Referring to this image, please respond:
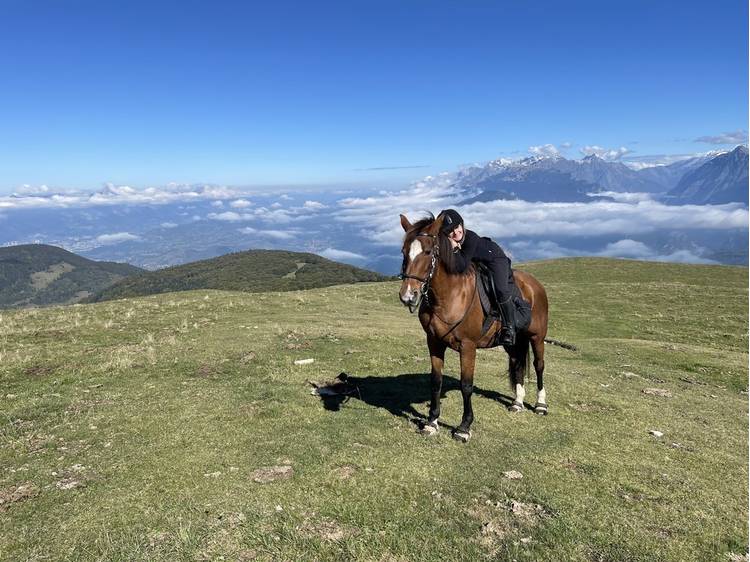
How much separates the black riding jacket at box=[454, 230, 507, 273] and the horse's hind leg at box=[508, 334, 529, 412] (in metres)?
3.29

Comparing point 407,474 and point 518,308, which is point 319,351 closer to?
point 518,308

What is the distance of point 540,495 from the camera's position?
7734mm

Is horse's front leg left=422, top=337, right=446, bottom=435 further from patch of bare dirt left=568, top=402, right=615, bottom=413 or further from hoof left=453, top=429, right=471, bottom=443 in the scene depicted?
patch of bare dirt left=568, top=402, right=615, bottom=413

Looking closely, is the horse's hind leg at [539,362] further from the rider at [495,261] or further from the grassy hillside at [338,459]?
the rider at [495,261]

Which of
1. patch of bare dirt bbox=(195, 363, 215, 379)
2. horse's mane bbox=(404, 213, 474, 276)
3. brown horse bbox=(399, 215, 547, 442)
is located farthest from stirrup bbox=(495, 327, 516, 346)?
patch of bare dirt bbox=(195, 363, 215, 379)

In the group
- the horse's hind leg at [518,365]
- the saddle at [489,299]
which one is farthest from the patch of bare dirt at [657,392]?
the saddle at [489,299]

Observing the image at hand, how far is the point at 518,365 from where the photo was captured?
1312 cm

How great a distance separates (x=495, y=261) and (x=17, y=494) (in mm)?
10817

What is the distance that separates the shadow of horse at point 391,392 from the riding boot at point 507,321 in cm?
287

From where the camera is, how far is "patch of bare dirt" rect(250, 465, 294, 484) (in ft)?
25.5

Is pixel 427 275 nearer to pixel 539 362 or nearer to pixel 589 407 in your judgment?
pixel 539 362

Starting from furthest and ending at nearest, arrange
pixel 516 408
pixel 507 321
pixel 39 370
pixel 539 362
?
pixel 39 370 → pixel 539 362 → pixel 516 408 → pixel 507 321

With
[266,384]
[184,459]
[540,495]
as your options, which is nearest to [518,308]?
[540,495]

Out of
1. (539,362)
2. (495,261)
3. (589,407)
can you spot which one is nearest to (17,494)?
(495,261)
